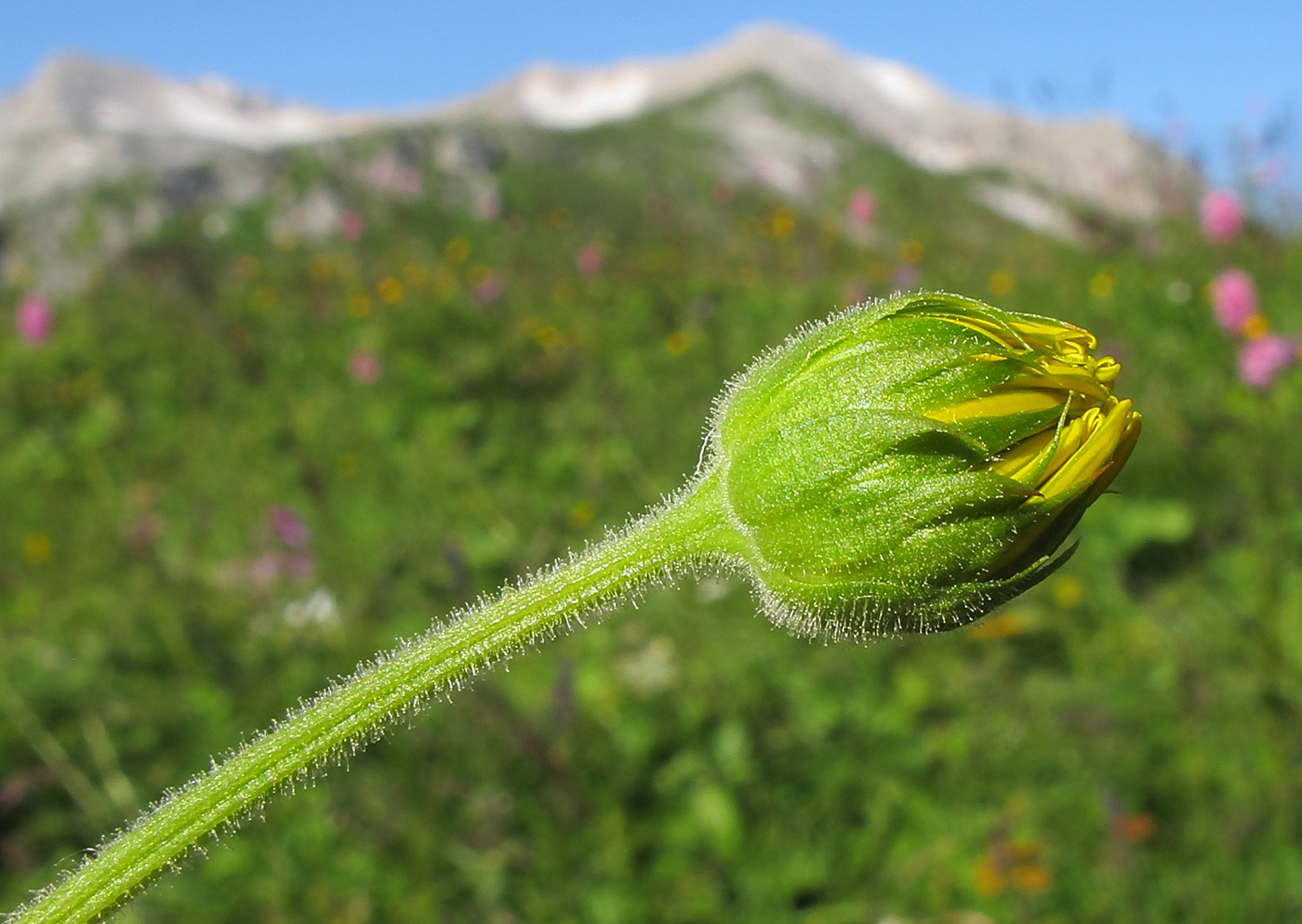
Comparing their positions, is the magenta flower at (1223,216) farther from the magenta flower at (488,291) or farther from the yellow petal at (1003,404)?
the yellow petal at (1003,404)

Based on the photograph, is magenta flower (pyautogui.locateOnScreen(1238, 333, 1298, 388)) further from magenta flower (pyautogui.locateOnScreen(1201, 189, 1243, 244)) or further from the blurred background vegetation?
magenta flower (pyautogui.locateOnScreen(1201, 189, 1243, 244))

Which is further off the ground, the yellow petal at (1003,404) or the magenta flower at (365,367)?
the yellow petal at (1003,404)

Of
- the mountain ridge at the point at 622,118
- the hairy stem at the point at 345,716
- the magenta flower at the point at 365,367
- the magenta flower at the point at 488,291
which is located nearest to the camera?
the hairy stem at the point at 345,716

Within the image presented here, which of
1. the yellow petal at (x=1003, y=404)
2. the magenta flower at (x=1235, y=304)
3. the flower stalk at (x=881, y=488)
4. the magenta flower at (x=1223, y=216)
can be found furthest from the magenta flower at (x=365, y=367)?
the yellow petal at (x=1003, y=404)

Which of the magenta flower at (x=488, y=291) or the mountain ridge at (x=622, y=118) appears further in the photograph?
the mountain ridge at (x=622, y=118)

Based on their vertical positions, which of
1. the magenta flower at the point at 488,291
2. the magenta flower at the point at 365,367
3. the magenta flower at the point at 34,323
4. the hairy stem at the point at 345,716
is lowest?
the magenta flower at the point at 488,291

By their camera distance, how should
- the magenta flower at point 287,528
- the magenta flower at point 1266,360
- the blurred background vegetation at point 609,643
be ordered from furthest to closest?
the magenta flower at point 287,528 < the magenta flower at point 1266,360 < the blurred background vegetation at point 609,643

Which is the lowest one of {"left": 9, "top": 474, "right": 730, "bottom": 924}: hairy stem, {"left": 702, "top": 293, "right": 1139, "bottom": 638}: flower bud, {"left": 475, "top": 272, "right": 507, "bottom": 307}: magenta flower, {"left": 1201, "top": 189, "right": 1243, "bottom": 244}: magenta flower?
{"left": 1201, "top": 189, "right": 1243, "bottom": 244}: magenta flower

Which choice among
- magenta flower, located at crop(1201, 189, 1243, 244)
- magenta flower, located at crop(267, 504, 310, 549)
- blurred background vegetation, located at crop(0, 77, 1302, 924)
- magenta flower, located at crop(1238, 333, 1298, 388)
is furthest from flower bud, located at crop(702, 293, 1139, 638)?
magenta flower, located at crop(1201, 189, 1243, 244)
